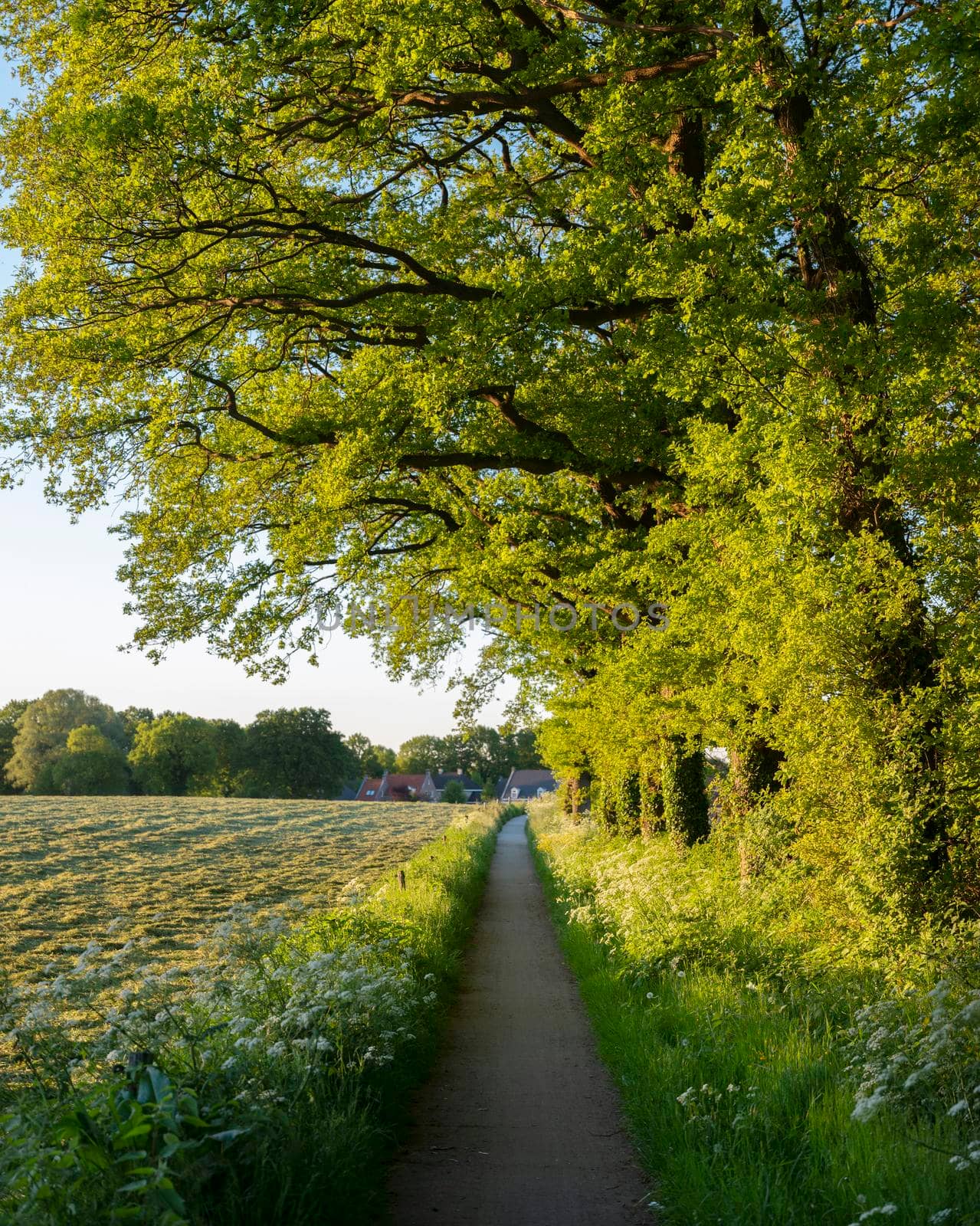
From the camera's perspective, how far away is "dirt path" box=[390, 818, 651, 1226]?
5.80 metres

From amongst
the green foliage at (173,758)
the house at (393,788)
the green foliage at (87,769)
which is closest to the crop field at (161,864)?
the green foliage at (87,769)

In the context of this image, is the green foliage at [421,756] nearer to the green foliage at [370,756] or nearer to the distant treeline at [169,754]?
the green foliage at [370,756]

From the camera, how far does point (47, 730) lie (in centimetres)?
9975

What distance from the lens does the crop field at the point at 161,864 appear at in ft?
65.9

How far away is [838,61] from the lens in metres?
10.8

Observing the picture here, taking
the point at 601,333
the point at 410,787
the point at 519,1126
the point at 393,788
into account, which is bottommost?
the point at 393,788

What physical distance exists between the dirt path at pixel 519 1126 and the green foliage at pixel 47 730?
94.1 m

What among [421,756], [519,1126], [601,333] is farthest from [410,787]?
[519,1126]

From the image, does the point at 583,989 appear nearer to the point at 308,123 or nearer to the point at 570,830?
the point at 308,123

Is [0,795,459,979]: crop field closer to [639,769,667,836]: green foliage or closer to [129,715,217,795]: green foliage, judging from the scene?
[639,769,667,836]: green foliage

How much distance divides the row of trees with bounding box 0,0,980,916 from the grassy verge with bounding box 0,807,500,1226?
4935 mm

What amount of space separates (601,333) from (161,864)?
24.3 m

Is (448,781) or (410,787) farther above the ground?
(448,781)

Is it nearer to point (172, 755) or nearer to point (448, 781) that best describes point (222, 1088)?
point (172, 755)
